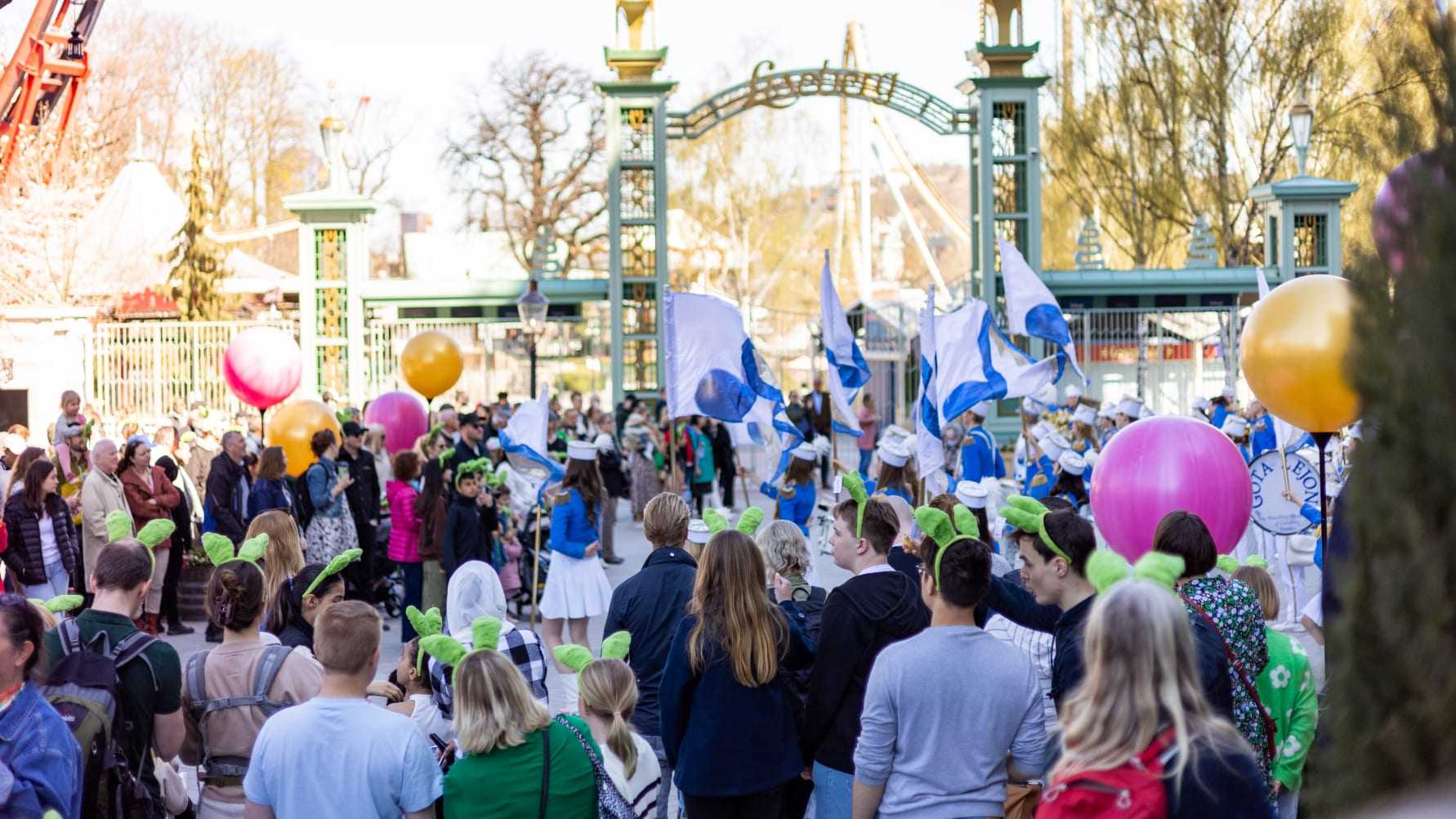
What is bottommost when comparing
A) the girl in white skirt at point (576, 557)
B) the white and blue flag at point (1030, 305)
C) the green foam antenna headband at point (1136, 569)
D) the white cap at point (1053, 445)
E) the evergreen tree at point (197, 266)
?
the girl in white skirt at point (576, 557)

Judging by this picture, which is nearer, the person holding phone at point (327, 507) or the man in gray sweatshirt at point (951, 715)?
the man in gray sweatshirt at point (951, 715)

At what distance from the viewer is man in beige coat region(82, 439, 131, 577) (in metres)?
11.6

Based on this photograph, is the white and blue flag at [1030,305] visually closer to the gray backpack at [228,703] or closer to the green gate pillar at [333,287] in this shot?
the gray backpack at [228,703]

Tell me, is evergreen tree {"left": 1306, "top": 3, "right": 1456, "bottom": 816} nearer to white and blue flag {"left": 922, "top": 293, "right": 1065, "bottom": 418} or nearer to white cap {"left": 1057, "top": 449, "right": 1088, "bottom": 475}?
white and blue flag {"left": 922, "top": 293, "right": 1065, "bottom": 418}

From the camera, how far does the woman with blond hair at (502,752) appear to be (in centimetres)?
451

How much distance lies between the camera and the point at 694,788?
17.7ft

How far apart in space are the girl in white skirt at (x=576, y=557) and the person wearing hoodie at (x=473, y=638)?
12.9 feet

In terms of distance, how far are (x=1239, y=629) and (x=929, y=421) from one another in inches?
214

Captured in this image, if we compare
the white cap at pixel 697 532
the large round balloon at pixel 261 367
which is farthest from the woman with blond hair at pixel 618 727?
the large round balloon at pixel 261 367

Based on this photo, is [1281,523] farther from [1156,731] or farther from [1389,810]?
[1389,810]

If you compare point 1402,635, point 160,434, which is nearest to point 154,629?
point 160,434

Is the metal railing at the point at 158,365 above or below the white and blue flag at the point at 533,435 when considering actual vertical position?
above

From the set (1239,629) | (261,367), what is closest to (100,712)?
(1239,629)

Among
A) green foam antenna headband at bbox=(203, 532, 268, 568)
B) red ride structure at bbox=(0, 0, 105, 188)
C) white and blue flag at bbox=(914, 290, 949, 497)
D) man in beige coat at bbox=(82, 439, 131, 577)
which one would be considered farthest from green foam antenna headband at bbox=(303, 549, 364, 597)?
red ride structure at bbox=(0, 0, 105, 188)
